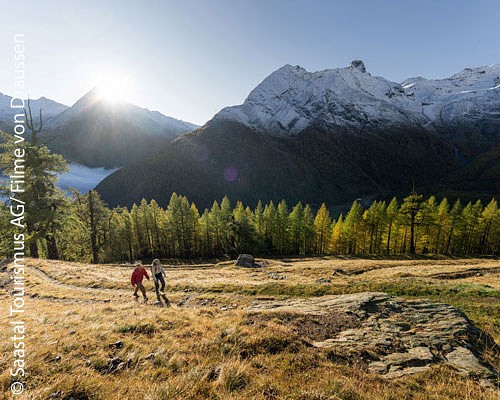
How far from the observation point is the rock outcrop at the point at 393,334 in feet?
22.4

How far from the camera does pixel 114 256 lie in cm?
5816

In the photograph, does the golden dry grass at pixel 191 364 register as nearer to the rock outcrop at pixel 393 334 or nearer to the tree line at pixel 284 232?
the rock outcrop at pixel 393 334

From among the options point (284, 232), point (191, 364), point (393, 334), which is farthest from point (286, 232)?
point (191, 364)

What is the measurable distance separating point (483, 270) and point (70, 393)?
124ft

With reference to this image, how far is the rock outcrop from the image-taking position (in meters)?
6.84

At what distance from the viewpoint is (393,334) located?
8500 mm

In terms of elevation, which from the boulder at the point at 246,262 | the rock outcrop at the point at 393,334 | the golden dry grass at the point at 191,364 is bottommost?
the boulder at the point at 246,262

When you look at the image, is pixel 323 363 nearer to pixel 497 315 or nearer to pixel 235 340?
pixel 235 340

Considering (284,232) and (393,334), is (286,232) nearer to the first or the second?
(284,232)

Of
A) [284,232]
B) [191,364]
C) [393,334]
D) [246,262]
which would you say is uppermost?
[191,364]

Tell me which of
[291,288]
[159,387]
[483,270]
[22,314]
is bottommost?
A: [483,270]

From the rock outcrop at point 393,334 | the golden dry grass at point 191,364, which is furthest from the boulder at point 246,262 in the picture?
the golden dry grass at point 191,364

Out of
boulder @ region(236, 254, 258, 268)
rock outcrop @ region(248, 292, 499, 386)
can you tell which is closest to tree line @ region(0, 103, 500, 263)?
boulder @ region(236, 254, 258, 268)

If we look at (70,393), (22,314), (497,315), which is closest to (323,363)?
(70,393)
